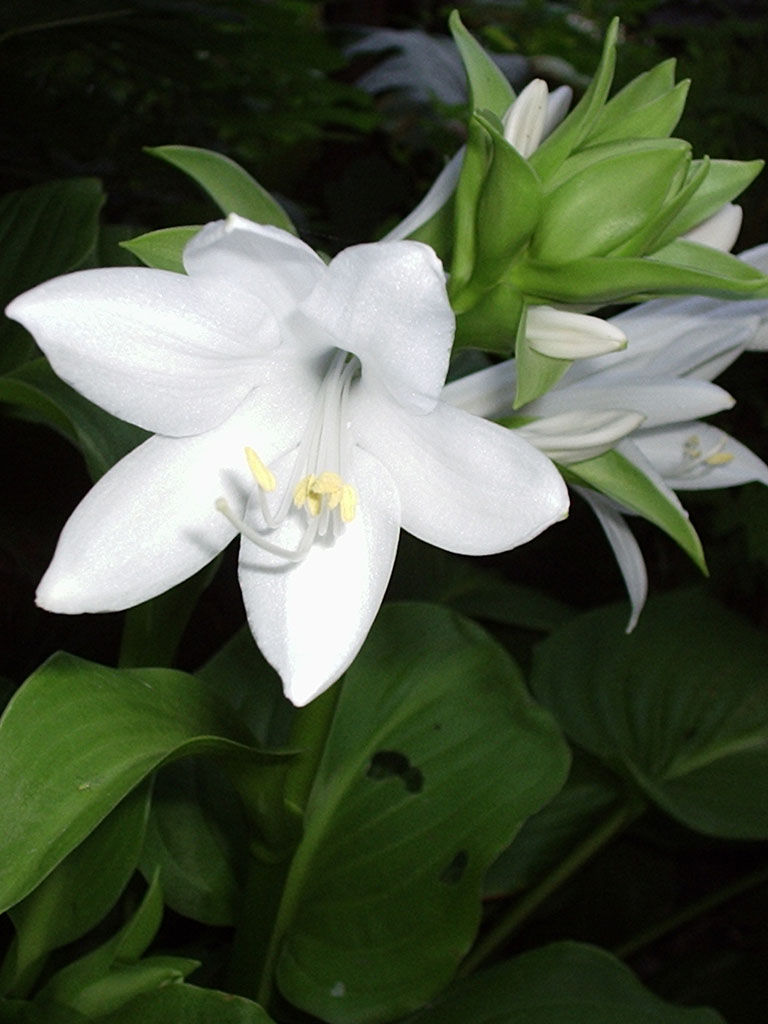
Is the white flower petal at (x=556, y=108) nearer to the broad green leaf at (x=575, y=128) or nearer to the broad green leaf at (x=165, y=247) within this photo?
the broad green leaf at (x=575, y=128)

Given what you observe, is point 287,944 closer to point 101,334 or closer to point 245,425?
point 245,425

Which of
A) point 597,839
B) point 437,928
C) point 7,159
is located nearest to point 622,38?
point 7,159

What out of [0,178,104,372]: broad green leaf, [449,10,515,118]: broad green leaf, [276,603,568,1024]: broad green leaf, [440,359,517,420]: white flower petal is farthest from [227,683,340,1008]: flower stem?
[0,178,104,372]: broad green leaf

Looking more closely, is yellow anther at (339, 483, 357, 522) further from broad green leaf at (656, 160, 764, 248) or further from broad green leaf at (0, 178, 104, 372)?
broad green leaf at (0, 178, 104, 372)

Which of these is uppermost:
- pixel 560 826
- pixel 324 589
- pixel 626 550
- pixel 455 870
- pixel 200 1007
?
pixel 324 589

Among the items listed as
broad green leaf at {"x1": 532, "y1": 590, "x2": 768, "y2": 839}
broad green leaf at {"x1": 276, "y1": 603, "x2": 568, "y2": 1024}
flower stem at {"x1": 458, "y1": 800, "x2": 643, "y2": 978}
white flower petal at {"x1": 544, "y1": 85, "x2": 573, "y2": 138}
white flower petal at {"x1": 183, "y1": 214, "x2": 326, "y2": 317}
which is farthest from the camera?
broad green leaf at {"x1": 532, "y1": 590, "x2": 768, "y2": 839}

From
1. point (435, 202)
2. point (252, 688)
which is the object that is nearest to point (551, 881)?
point (252, 688)

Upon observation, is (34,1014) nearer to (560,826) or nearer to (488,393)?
(488,393)

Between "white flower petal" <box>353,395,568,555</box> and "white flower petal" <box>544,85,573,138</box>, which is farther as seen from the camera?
"white flower petal" <box>544,85,573,138</box>
